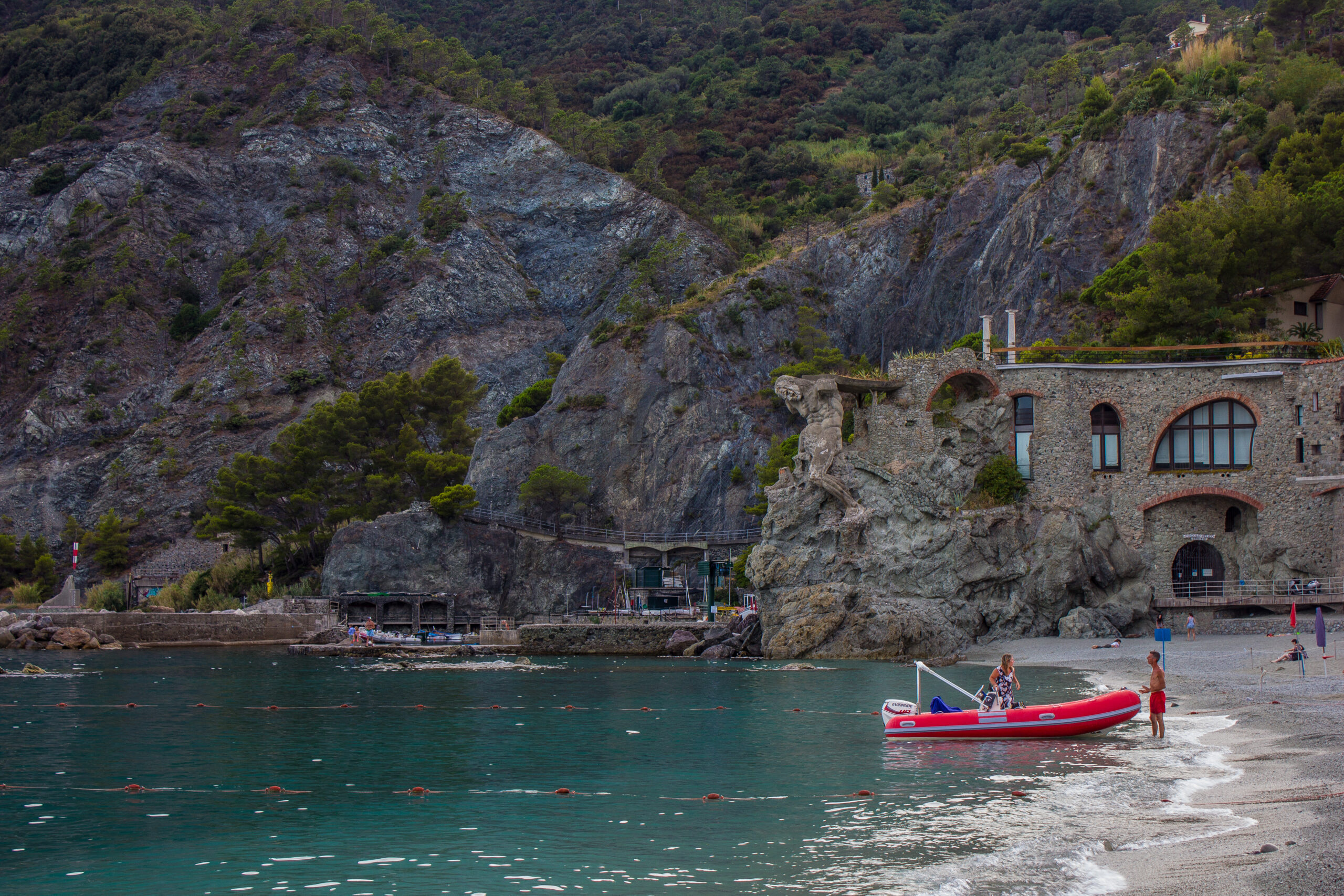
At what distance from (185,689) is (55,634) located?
27.0 m

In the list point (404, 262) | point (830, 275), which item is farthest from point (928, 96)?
point (404, 262)

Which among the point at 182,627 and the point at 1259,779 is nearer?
the point at 1259,779

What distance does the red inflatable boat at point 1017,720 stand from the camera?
2091 cm

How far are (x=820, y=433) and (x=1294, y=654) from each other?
855 inches

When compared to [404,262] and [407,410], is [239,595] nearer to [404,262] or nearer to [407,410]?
[407,410]

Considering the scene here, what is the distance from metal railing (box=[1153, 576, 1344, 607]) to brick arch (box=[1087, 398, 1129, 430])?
6.99 meters

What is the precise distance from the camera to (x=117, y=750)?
864 inches

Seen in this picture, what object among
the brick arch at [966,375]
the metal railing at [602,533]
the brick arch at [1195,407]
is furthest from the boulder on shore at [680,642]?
the brick arch at [1195,407]

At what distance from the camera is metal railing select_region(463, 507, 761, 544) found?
224ft

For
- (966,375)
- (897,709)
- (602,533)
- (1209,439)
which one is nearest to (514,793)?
(897,709)

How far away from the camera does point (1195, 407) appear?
4359 centimetres

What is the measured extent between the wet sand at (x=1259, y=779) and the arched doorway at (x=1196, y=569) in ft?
32.1

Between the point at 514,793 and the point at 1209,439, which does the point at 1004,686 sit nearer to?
the point at 514,793

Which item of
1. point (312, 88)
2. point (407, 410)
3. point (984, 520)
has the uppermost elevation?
point (312, 88)
